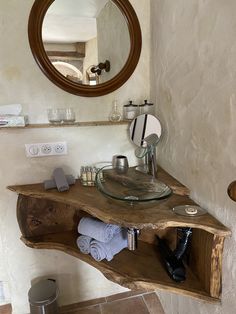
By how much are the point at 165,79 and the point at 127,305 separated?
4.76 feet

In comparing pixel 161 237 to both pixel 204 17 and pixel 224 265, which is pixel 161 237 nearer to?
pixel 224 265

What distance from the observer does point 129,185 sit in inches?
50.3

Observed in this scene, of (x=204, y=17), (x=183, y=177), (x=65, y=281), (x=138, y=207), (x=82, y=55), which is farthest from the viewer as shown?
(x=65, y=281)

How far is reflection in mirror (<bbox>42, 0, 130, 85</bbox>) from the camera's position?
4.28ft

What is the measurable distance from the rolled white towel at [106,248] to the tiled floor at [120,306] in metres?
0.62

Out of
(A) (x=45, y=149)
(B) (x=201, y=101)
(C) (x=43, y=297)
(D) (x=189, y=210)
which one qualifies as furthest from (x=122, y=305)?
(B) (x=201, y=101)

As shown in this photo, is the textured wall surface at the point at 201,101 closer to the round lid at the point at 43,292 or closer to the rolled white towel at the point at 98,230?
the rolled white towel at the point at 98,230

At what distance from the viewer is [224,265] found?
3.17 ft

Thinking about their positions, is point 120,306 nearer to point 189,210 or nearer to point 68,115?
point 189,210

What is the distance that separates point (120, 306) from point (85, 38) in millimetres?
1666

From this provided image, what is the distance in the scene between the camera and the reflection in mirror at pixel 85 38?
1.30m

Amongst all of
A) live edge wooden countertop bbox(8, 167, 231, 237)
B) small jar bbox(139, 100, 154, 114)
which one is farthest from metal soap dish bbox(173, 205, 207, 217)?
small jar bbox(139, 100, 154, 114)

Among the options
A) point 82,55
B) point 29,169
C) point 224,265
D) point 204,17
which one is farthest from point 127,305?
point 204,17

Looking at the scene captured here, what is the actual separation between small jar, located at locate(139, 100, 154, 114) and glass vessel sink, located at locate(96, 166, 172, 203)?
35 cm
